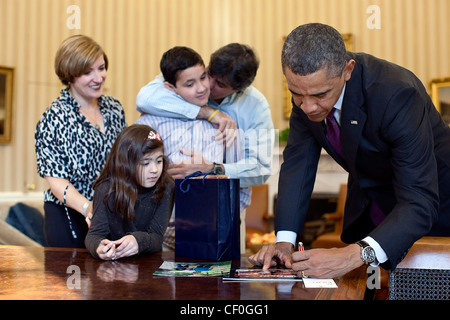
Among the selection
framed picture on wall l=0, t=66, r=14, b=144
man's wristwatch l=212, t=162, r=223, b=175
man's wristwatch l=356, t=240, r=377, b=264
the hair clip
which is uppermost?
framed picture on wall l=0, t=66, r=14, b=144

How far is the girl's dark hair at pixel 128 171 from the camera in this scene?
2184 millimetres

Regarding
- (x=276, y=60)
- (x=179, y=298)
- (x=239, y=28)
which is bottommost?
(x=179, y=298)

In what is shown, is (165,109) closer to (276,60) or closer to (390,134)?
(390,134)

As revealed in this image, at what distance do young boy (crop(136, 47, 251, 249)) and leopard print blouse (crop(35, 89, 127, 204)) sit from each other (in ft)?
0.98

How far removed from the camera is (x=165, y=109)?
2.54m

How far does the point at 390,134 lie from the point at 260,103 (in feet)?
3.80

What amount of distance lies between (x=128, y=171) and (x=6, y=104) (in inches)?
179

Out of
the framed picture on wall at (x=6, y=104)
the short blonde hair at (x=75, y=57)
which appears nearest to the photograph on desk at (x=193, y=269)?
the short blonde hair at (x=75, y=57)

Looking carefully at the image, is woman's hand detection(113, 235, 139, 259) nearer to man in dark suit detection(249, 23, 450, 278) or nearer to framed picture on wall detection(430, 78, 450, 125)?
man in dark suit detection(249, 23, 450, 278)

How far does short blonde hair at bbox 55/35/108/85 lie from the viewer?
2.60 m

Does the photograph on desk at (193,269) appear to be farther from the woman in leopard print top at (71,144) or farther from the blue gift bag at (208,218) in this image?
the woman in leopard print top at (71,144)

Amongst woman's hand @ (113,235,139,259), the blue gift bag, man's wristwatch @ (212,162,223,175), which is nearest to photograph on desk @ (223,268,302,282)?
the blue gift bag

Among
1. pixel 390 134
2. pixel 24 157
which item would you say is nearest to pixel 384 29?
pixel 24 157

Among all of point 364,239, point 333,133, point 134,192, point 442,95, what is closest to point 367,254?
point 364,239
